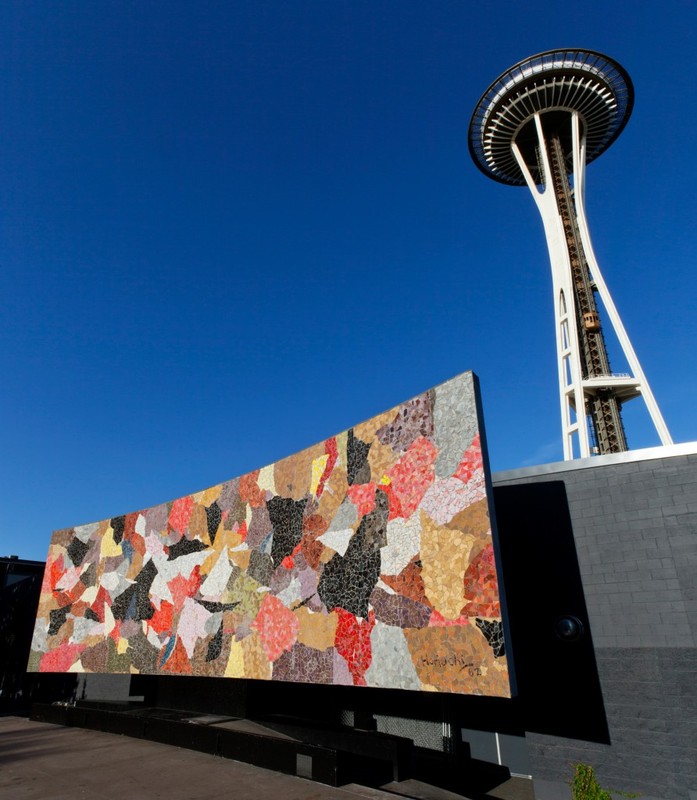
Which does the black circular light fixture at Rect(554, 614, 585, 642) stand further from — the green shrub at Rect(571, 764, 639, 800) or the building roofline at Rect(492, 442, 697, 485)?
the building roofline at Rect(492, 442, 697, 485)

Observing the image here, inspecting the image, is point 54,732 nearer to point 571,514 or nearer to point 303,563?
point 303,563

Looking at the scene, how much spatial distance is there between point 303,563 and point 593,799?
23.4ft

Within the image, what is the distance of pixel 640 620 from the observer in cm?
1020

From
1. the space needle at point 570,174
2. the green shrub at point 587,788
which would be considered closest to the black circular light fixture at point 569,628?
the green shrub at point 587,788

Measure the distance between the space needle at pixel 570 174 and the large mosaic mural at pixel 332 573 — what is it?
18996 millimetres

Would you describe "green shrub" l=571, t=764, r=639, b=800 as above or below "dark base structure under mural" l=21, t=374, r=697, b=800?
below

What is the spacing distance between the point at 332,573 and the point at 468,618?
3.77 metres

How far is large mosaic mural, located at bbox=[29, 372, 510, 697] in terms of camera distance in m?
9.24

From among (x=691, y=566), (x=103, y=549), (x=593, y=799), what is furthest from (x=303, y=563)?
(x=103, y=549)

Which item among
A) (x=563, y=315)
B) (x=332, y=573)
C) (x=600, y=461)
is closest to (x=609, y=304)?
(x=563, y=315)
